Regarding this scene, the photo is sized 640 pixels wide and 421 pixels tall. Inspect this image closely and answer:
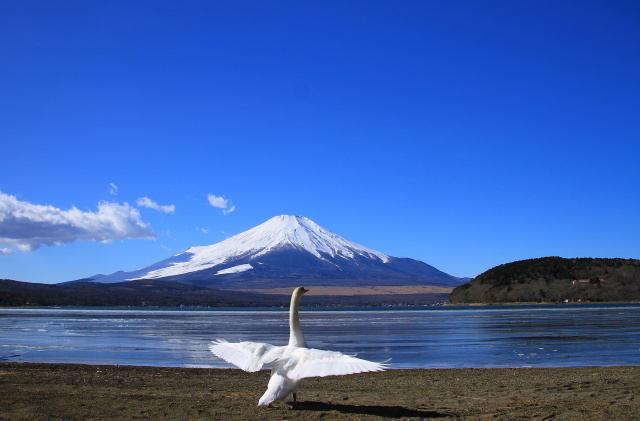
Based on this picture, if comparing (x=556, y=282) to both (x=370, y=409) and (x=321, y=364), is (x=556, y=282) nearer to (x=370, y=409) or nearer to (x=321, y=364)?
(x=370, y=409)

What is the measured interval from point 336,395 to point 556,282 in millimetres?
150740

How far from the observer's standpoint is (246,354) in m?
10.2

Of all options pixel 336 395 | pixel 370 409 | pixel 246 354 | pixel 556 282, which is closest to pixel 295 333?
pixel 246 354

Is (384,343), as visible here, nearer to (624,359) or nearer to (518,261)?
(624,359)

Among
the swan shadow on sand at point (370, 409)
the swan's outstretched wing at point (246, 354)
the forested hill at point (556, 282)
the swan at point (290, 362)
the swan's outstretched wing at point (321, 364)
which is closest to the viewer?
the swan's outstretched wing at point (321, 364)

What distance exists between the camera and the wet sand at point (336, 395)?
9.72 metres

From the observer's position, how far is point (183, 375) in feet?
52.6

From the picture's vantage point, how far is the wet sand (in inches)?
383

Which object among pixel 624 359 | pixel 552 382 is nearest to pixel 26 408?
pixel 552 382

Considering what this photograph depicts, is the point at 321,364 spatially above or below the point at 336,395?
above

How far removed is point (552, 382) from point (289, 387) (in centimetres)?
672

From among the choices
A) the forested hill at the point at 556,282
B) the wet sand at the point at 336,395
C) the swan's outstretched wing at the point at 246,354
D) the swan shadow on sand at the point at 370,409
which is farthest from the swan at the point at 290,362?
the forested hill at the point at 556,282

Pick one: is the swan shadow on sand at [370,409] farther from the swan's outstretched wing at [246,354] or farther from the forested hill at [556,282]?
the forested hill at [556,282]

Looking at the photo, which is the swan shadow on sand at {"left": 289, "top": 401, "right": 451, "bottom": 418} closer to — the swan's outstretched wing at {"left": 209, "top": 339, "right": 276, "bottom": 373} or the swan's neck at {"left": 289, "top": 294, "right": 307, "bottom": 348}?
the swan's neck at {"left": 289, "top": 294, "right": 307, "bottom": 348}
